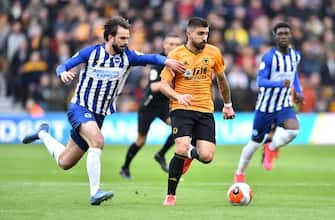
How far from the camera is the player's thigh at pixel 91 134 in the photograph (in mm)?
11672

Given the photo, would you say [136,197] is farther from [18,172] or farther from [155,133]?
[155,133]

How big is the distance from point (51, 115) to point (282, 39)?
36.8 feet

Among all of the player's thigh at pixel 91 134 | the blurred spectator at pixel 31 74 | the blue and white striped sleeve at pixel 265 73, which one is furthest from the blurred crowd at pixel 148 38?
the player's thigh at pixel 91 134

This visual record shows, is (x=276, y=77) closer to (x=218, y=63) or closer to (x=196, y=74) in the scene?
(x=218, y=63)

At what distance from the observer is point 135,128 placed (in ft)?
84.4

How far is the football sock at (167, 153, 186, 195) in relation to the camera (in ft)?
38.2

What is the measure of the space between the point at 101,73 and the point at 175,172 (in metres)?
1.56

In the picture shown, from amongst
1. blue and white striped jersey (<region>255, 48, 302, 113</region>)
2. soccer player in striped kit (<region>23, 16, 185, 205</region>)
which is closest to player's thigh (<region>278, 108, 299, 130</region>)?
blue and white striped jersey (<region>255, 48, 302, 113</region>)

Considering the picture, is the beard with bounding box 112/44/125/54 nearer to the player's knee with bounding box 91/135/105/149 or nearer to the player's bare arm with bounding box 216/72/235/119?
the player's knee with bounding box 91/135/105/149

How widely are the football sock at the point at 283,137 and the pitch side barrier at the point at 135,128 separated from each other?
29.9 ft

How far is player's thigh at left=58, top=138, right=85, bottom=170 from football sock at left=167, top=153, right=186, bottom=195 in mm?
1392

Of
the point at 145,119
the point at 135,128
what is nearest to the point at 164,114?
the point at 145,119

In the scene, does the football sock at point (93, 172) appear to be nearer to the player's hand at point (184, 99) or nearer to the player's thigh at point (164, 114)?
the player's hand at point (184, 99)

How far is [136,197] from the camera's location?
1255 centimetres
